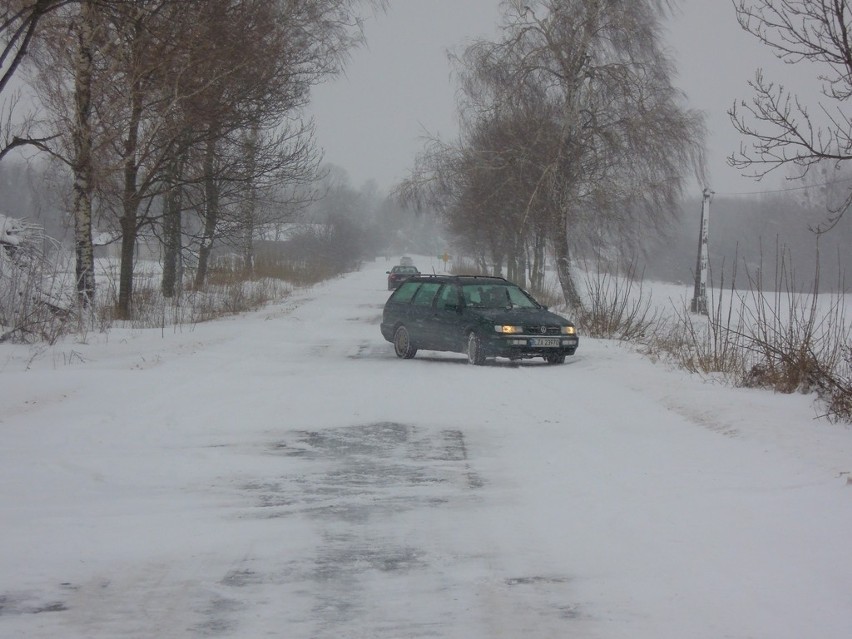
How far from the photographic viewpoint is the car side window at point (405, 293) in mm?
18172

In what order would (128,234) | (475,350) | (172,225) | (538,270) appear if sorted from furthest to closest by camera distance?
1. (538,270)
2. (172,225)
3. (128,234)
4. (475,350)

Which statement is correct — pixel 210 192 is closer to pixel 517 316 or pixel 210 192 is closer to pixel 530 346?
pixel 517 316

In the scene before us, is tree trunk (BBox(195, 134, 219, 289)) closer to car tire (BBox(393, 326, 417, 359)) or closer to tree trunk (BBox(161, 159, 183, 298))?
tree trunk (BBox(161, 159, 183, 298))

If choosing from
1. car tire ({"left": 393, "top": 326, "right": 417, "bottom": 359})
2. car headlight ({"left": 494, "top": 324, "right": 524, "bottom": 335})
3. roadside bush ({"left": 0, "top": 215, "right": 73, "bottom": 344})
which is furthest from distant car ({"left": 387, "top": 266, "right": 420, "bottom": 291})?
car headlight ({"left": 494, "top": 324, "right": 524, "bottom": 335})

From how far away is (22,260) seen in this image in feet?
54.6

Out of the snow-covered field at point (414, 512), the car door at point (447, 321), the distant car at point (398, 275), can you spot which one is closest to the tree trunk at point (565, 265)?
the car door at point (447, 321)

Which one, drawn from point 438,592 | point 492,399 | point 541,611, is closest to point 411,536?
point 438,592

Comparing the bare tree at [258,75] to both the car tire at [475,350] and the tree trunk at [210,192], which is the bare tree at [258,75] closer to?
the tree trunk at [210,192]

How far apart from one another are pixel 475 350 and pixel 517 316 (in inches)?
38.7

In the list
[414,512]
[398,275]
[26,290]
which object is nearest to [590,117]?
[26,290]

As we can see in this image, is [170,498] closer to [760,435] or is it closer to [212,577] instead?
[212,577]

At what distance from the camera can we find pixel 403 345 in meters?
17.3

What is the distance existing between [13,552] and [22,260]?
42.2 ft

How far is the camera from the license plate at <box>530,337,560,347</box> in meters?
16.0
